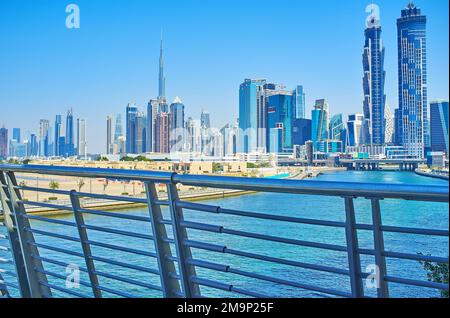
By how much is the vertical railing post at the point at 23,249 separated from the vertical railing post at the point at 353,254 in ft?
4.55

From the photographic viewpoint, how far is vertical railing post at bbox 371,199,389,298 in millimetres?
1120

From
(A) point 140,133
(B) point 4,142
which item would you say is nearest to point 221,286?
(B) point 4,142

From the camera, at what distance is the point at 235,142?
Answer: 14320mm

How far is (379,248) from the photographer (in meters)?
1.14

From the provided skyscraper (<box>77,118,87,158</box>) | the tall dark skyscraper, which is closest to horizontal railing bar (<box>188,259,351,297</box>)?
skyscraper (<box>77,118,87,158</box>)

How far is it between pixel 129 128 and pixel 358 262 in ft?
50.7

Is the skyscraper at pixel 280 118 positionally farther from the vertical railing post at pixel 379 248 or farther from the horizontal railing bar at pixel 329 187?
the vertical railing post at pixel 379 248

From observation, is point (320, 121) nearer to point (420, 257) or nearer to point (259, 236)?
point (259, 236)

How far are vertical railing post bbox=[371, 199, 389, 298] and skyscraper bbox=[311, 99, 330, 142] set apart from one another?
1409cm

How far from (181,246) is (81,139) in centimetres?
1127

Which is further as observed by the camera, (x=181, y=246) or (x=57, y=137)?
(x=57, y=137)

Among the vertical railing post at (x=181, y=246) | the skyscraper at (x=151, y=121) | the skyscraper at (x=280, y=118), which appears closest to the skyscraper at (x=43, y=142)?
the skyscraper at (x=151, y=121)
